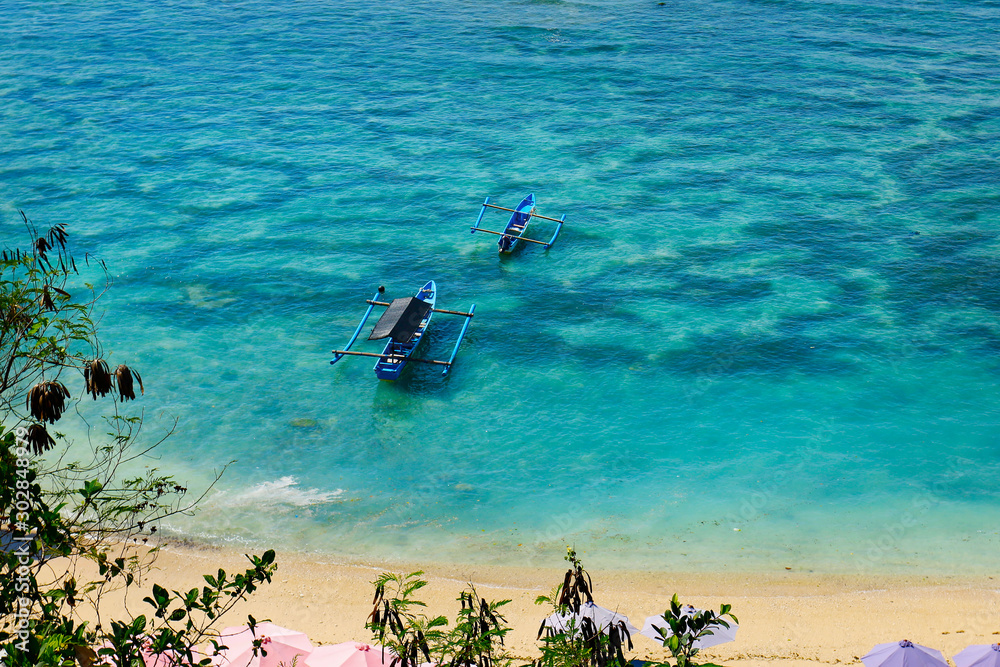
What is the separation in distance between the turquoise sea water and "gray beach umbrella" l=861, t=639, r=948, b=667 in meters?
4.70

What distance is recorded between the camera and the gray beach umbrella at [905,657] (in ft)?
45.7

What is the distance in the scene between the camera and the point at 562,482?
71.8 ft

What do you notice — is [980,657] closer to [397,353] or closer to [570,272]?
[397,353]

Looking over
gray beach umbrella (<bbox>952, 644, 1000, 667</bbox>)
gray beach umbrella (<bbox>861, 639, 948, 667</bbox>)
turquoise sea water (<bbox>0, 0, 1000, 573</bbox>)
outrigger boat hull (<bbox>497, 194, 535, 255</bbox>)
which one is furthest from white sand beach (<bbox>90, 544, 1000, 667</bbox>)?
outrigger boat hull (<bbox>497, 194, 535, 255</bbox>)

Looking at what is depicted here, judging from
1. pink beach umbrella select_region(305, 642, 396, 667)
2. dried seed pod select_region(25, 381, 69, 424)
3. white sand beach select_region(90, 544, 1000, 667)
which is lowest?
pink beach umbrella select_region(305, 642, 396, 667)

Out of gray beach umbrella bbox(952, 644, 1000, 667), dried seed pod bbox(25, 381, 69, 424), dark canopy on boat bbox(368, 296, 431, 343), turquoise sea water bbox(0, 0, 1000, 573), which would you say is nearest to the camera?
dried seed pod bbox(25, 381, 69, 424)

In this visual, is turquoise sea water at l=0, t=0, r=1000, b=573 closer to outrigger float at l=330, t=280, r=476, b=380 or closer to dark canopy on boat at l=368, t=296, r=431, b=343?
outrigger float at l=330, t=280, r=476, b=380

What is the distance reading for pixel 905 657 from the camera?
14008 mm

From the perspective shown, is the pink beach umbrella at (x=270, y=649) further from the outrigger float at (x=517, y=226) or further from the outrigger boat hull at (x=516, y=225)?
the outrigger boat hull at (x=516, y=225)

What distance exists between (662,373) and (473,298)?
7.65 metres

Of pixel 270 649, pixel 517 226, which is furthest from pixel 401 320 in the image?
pixel 270 649

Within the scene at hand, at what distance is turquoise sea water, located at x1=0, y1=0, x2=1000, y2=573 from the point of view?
2108 centimetres

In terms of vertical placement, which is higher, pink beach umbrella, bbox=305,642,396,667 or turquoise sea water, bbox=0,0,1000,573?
turquoise sea water, bbox=0,0,1000,573

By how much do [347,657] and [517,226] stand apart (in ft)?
71.9
